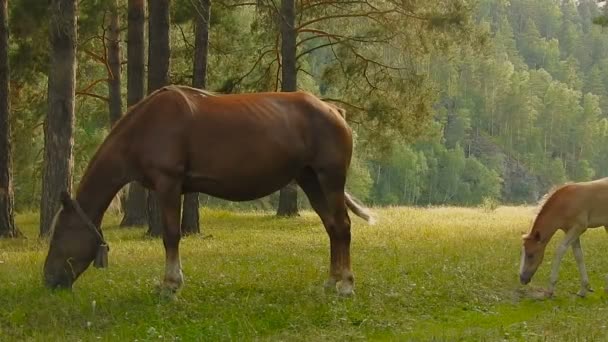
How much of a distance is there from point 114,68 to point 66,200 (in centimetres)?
1585

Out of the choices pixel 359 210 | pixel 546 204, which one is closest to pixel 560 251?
pixel 546 204

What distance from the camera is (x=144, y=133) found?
335 inches

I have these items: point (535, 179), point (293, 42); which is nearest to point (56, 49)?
point (293, 42)

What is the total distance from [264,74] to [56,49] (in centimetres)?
1120

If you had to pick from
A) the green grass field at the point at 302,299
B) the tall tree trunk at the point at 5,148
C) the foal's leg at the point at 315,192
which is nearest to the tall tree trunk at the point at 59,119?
the green grass field at the point at 302,299

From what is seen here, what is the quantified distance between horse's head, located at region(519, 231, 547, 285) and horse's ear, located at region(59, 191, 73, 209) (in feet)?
17.9

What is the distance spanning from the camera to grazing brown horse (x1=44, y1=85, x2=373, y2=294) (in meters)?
8.34

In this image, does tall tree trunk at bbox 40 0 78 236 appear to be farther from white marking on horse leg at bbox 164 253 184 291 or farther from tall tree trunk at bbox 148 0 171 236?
white marking on horse leg at bbox 164 253 184 291

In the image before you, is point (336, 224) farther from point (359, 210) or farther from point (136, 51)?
point (136, 51)

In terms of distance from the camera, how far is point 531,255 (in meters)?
9.64

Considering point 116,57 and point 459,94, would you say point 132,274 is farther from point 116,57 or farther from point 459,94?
point 459,94

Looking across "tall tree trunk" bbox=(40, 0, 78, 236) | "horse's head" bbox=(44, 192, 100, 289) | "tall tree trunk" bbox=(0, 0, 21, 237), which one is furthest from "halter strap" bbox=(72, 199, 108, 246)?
"tall tree trunk" bbox=(0, 0, 21, 237)

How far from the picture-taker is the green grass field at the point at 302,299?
269 inches

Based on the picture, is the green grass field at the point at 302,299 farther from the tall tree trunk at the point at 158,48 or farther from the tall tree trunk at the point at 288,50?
the tall tree trunk at the point at 288,50
